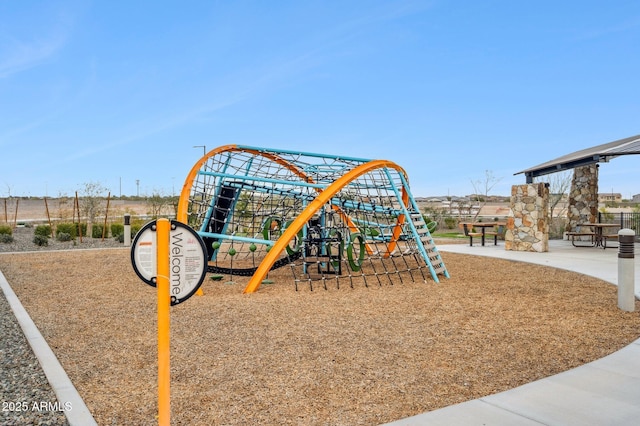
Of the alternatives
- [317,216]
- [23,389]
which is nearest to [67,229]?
[317,216]

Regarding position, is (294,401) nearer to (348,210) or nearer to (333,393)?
(333,393)

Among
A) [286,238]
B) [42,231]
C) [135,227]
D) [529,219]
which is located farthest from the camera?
[135,227]

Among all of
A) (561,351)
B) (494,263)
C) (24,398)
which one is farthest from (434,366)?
(494,263)

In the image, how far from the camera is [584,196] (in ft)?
61.3

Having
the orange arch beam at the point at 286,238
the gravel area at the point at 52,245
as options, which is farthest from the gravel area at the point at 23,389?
the gravel area at the point at 52,245

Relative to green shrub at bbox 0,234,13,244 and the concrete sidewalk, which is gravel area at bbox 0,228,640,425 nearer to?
the concrete sidewalk

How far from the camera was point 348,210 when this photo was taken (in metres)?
11.3

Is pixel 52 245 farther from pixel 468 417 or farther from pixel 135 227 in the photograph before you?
pixel 468 417

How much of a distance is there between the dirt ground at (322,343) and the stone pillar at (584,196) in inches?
414

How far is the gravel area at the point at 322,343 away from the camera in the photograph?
3.85m

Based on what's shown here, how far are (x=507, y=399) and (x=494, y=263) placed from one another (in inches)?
359

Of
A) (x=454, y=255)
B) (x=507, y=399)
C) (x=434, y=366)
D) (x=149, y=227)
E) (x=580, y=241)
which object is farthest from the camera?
(x=580, y=241)

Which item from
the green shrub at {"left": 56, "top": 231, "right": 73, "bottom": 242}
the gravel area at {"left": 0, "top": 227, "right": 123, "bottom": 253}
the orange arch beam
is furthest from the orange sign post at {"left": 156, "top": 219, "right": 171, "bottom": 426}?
the green shrub at {"left": 56, "top": 231, "right": 73, "bottom": 242}

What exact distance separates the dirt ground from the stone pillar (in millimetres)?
10510
